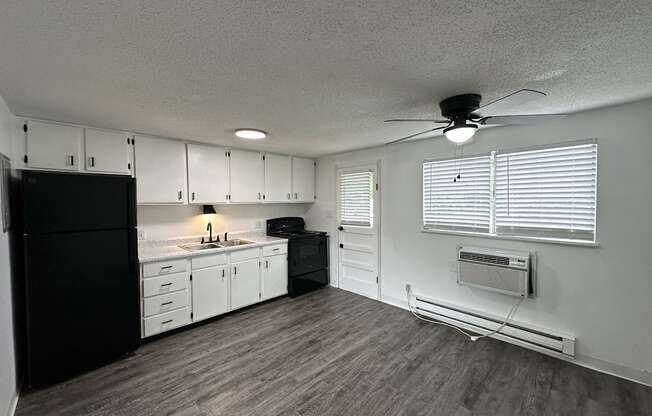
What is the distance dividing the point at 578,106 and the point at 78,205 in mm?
4223

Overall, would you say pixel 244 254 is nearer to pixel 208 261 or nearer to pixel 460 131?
pixel 208 261

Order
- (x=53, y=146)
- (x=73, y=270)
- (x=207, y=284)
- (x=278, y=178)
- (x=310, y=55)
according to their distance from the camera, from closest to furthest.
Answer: (x=310, y=55) → (x=73, y=270) → (x=53, y=146) → (x=207, y=284) → (x=278, y=178)

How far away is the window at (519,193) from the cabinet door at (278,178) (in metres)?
2.12

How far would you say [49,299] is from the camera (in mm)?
2115

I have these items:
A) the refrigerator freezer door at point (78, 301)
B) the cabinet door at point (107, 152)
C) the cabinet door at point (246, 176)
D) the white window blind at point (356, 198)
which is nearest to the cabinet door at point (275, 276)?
the cabinet door at point (246, 176)

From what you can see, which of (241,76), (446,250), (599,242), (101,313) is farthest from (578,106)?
(101,313)

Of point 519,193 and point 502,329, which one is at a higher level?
point 519,193

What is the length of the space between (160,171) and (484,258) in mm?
3705

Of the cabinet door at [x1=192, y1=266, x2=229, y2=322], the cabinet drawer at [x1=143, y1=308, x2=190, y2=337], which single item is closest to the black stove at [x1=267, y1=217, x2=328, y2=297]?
the cabinet door at [x1=192, y1=266, x2=229, y2=322]

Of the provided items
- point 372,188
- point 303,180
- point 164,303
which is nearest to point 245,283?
point 164,303

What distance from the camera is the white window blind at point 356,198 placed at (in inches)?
159

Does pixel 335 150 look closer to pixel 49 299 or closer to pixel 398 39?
pixel 398 39

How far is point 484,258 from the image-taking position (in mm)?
2836

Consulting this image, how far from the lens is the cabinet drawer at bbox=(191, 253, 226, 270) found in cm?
311
